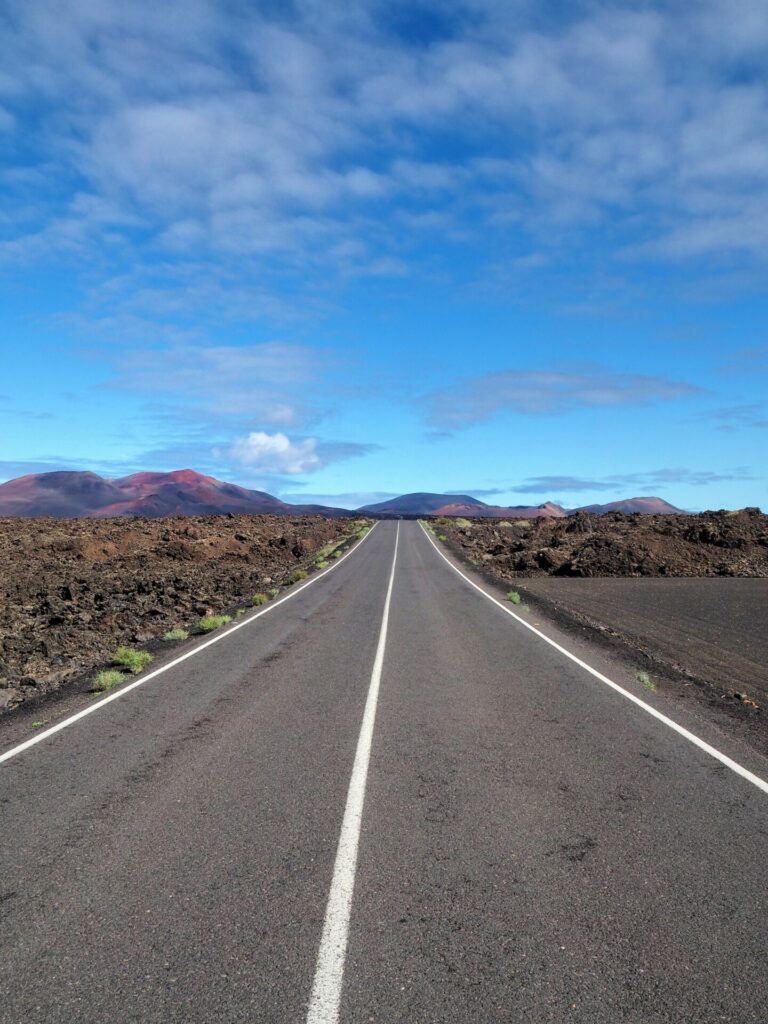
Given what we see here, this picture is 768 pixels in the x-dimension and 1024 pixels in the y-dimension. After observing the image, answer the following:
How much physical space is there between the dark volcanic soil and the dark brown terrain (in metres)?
11.8

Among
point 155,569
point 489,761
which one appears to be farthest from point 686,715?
point 155,569

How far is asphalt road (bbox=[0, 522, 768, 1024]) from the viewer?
3.56m

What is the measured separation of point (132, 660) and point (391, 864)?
9.18 meters

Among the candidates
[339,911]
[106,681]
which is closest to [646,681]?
[339,911]

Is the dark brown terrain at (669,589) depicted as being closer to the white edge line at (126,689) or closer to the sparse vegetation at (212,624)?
the white edge line at (126,689)

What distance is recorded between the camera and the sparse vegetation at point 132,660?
12426 millimetres

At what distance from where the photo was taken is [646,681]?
38.5 feet

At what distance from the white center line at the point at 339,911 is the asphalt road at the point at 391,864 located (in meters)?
0.05

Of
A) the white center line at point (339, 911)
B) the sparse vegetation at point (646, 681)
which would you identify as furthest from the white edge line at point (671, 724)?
the white center line at point (339, 911)

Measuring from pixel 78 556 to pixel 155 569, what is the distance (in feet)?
19.2

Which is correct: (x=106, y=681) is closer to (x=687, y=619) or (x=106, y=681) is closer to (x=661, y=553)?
(x=687, y=619)

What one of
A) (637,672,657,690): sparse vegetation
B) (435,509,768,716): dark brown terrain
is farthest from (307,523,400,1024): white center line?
(435,509,768,716): dark brown terrain

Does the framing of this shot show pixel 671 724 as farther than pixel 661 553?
No

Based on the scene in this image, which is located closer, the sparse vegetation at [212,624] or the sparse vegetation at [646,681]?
the sparse vegetation at [646,681]
